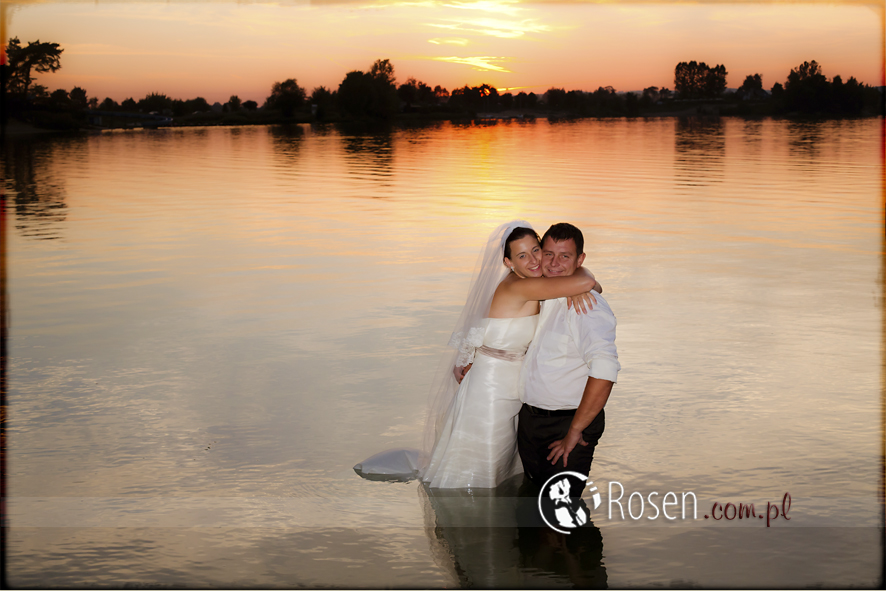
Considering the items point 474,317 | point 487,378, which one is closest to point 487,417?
point 487,378

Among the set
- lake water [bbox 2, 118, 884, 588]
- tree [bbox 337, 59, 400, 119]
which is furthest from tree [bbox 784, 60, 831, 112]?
Answer: lake water [bbox 2, 118, 884, 588]

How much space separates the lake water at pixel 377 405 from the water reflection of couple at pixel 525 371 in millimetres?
333

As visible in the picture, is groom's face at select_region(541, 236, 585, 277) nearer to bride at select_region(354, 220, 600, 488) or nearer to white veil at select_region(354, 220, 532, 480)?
bride at select_region(354, 220, 600, 488)

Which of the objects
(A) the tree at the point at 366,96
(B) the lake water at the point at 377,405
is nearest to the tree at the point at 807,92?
(A) the tree at the point at 366,96

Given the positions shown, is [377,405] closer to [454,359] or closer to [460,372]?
[454,359]

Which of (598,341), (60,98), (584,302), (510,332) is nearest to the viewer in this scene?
(598,341)

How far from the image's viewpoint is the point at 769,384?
24.7ft

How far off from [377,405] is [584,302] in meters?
3.18

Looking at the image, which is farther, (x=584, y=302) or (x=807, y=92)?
(x=807, y=92)

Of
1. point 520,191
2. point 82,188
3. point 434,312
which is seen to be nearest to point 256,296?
point 434,312

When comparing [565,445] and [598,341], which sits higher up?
[598,341]

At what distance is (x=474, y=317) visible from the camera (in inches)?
209

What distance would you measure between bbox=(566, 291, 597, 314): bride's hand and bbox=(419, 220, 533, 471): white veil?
673mm

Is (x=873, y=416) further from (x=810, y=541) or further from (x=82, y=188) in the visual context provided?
(x=82, y=188)
